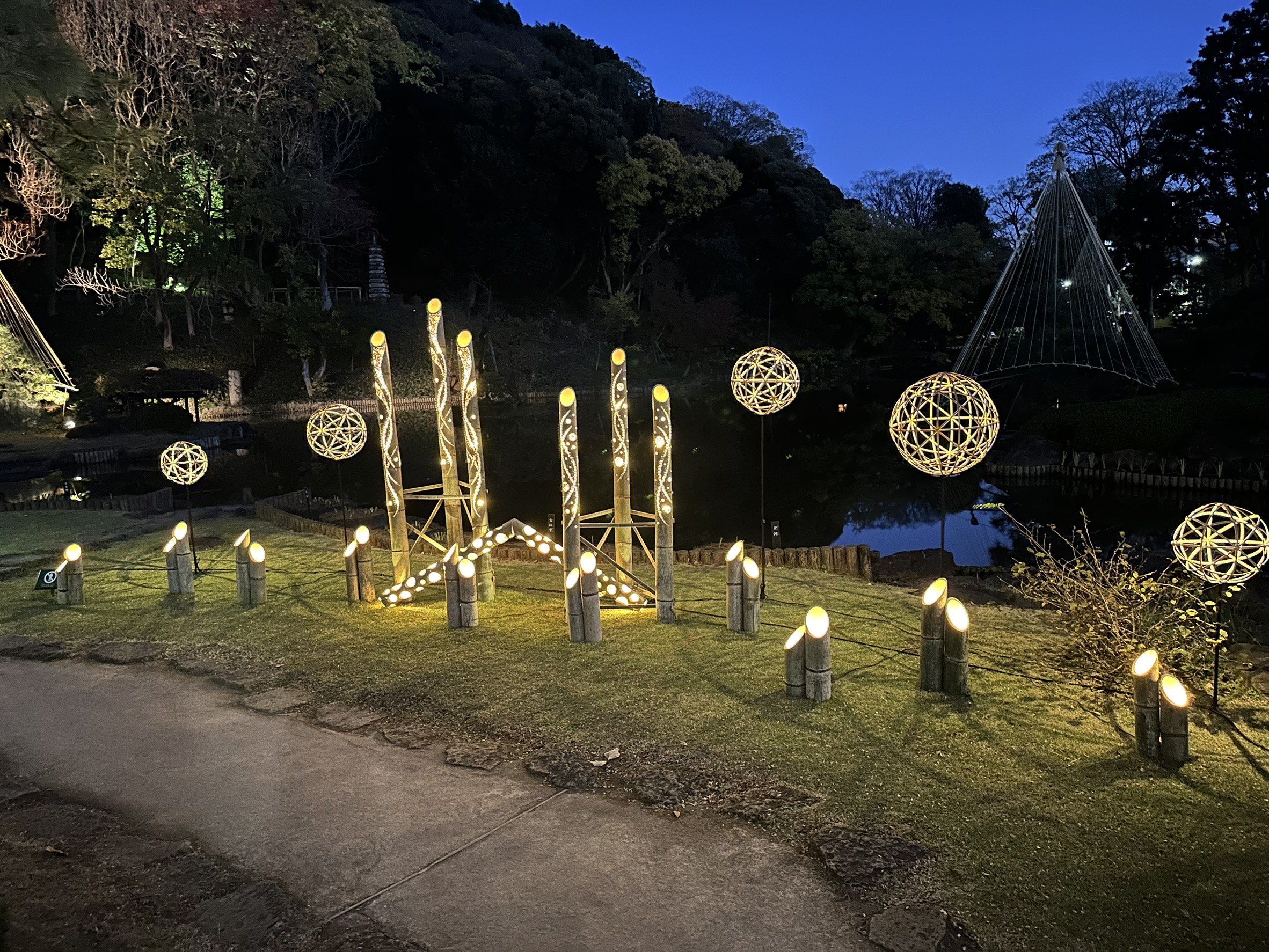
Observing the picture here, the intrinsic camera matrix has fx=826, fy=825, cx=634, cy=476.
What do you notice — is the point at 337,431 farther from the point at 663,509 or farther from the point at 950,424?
the point at 950,424

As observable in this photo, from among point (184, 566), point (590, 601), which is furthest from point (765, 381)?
point (184, 566)

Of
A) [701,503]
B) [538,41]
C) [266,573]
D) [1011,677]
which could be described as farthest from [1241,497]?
[538,41]

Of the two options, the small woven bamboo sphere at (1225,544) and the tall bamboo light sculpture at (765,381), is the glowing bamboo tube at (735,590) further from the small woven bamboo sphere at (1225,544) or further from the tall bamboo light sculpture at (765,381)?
the small woven bamboo sphere at (1225,544)

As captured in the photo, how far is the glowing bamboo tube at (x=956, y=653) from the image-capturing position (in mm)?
4746

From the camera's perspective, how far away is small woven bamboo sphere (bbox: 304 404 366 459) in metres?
7.52

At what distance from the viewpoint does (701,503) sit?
14.5 m

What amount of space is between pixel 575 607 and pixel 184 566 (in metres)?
3.87

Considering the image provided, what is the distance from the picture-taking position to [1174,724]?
3.87m

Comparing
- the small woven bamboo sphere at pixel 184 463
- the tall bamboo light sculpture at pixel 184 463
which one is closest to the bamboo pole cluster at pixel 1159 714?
the tall bamboo light sculpture at pixel 184 463

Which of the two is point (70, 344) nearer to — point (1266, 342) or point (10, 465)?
point (10, 465)

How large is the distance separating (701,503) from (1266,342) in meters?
17.2

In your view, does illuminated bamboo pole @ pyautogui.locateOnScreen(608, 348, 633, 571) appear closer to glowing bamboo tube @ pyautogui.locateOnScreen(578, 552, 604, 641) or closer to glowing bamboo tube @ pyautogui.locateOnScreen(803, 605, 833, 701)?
glowing bamboo tube @ pyautogui.locateOnScreen(578, 552, 604, 641)

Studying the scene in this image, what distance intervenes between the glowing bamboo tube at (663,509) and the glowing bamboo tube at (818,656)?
1638mm

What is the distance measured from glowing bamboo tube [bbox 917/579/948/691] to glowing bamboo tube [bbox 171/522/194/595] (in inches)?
241
